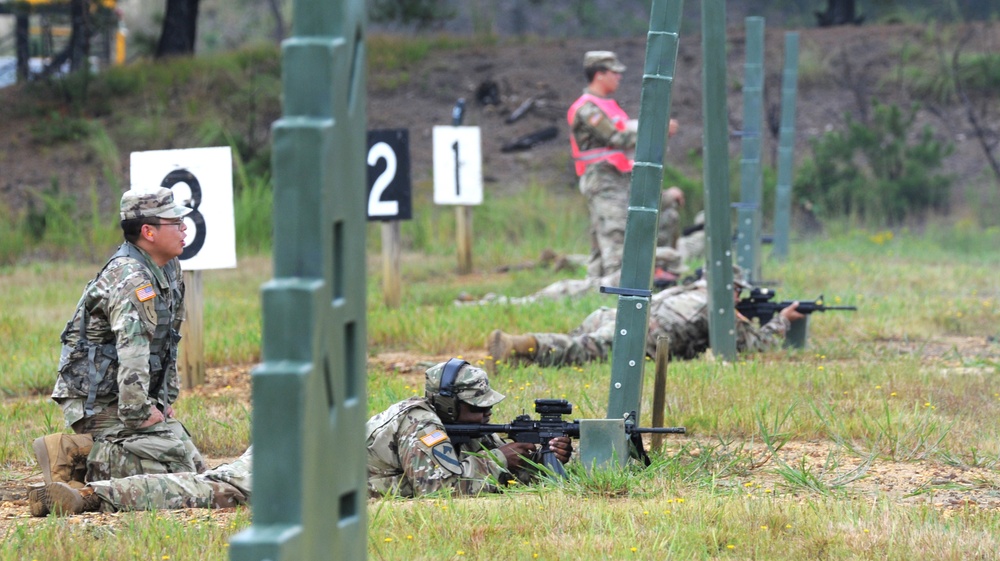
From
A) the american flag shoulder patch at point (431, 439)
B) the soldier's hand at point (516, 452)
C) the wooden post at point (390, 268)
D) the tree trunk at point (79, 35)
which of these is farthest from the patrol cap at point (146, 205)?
the tree trunk at point (79, 35)

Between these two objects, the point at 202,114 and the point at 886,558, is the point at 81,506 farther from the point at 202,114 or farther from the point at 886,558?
the point at 202,114

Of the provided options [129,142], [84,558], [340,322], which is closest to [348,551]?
[340,322]

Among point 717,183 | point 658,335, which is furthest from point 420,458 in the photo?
point 658,335

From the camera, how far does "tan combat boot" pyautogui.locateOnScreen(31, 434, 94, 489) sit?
19.7ft

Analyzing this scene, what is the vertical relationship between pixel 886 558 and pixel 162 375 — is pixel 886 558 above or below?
below

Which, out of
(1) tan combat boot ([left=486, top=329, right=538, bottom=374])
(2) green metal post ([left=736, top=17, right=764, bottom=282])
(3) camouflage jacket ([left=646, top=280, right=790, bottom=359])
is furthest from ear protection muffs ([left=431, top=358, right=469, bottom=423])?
(2) green metal post ([left=736, top=17, right=764, bottom=282])

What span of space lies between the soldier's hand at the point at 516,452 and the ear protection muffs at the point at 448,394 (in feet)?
0.89

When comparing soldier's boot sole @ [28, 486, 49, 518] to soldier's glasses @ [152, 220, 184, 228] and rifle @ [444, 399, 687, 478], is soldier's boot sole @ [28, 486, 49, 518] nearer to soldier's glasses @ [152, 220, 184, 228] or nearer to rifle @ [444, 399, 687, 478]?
soldier's glasses @ [152, 220, 184, 228]

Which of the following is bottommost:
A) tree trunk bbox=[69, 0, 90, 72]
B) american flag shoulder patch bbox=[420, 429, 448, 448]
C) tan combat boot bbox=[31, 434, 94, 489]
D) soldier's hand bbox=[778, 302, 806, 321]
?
tan combat boot bbox=[31, 434, 94, 489]

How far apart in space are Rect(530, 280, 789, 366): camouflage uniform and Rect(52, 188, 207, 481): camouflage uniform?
3.23 m

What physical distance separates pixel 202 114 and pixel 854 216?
1078 centimetres

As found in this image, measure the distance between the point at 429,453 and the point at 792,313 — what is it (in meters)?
4.21

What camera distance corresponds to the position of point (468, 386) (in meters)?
5.87

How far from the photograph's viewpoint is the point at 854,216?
1873cm
